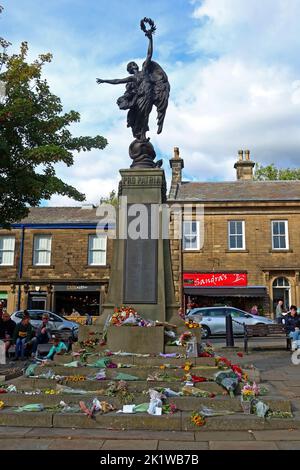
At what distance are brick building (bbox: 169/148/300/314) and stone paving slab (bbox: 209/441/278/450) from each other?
20.8 m

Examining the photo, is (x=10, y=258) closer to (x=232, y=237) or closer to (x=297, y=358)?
(x=232, y=237)

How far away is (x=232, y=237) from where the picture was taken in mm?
27578

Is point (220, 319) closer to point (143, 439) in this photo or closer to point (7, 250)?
point (7, 250)

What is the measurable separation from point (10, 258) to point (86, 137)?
17.0 m

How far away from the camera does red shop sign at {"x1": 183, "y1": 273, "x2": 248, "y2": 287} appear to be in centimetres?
2672

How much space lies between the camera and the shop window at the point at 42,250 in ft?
94.0

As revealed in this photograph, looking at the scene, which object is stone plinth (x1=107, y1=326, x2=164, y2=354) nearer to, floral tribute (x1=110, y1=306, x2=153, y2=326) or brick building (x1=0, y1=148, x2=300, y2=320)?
floral tribute (x1=110, y1=306, x2=153, y2=326)

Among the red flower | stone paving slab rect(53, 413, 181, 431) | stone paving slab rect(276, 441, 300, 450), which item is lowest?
stone paving slab rect(276, 441, 300, 450)

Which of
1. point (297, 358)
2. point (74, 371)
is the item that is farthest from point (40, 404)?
point (297, 358)

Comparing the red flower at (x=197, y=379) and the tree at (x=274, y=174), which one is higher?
the tree at (x=274, y=174)

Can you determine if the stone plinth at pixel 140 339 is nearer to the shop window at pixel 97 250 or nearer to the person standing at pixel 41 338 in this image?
the person standing at pixel 41 338

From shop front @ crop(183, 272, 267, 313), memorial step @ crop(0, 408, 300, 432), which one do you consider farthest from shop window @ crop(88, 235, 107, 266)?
memorial step @ crop(0, 408, 300, 432)

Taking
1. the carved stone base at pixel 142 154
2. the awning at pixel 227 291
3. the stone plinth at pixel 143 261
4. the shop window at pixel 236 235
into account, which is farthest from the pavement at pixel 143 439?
the shop window at pixel 236 235

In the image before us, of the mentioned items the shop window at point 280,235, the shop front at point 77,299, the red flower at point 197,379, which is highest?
the shop window at point 280,235
